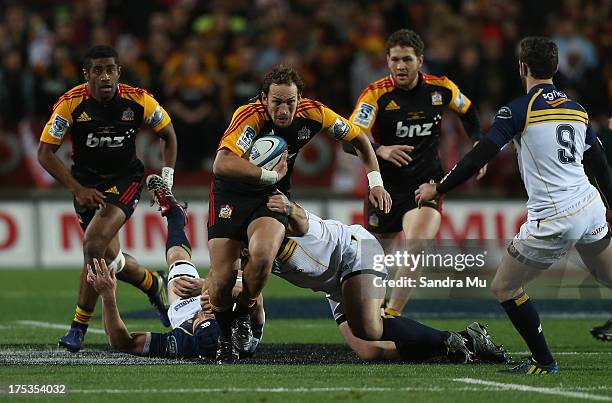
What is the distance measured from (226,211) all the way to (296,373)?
1.39m

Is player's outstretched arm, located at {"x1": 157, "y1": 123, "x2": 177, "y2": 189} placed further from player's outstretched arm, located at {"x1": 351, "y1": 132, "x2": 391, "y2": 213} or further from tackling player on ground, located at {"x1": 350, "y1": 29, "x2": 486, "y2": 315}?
player's outstretched arm, located at {"x1": 351, "y1": 132, "x2": 391, "y2": 213}

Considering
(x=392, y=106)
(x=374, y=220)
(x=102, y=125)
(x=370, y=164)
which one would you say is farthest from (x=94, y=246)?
(x=392, y=106)

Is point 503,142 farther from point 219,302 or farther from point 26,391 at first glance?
point 26,391

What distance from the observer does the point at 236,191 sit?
862 centimetres

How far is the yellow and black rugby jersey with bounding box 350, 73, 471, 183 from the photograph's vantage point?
10617 mm

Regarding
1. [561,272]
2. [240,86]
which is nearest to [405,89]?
[561,272]

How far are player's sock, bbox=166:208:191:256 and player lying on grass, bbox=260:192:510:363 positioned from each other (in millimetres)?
1488

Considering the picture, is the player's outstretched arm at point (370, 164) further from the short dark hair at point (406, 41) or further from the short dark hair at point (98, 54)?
the short dark hair at point (98, 54)

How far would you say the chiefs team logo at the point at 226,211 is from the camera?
8562mm

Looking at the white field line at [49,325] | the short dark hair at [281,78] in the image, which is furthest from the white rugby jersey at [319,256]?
the white field line at [49,325]

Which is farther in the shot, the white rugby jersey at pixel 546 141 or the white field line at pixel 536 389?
the white rugby jersey at pixel 546 141

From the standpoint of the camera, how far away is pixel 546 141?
7652 millimetres

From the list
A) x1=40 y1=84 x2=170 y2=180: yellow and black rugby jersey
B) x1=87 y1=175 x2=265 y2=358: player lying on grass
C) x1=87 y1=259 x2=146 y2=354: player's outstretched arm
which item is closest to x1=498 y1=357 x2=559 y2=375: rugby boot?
x1=87 y1=175 x2=265 y2=358: player lying on grass

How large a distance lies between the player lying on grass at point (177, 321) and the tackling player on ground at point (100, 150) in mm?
781
